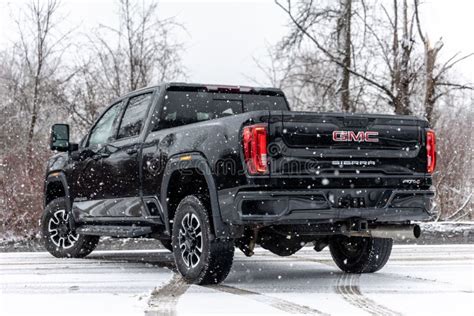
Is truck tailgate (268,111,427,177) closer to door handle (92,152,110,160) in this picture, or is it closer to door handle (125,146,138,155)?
door handle (125,146,138,155)

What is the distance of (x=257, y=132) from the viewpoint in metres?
6.52

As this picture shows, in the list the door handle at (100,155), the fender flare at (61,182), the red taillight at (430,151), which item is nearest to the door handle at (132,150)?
the door handle at (100,155)

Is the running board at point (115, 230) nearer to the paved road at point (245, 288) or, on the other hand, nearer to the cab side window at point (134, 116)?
the paved road at point (245, 288)

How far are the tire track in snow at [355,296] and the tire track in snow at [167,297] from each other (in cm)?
142

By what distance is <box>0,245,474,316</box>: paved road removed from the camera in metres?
5.96

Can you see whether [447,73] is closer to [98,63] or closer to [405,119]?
A: [98,63]

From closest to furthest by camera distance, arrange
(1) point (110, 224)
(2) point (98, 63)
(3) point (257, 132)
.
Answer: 1. (3) point (257, 132)
2. (1) point (110, 224)
3. (2) point (98, 63)

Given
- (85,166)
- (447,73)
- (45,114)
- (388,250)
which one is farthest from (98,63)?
(388,250)

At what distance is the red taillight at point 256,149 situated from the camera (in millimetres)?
6520

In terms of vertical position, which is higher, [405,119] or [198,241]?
[405,119]

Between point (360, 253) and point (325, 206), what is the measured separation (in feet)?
6.26

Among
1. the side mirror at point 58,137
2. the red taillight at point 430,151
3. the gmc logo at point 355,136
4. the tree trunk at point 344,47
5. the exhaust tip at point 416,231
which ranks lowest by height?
the exhaust tip at point 416,231

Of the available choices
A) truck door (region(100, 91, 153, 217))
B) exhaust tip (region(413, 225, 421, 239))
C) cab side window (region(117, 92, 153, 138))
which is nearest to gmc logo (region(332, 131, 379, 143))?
exhaust tip (region(413, 225, 421, 239))

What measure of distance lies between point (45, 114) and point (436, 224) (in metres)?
11.2
